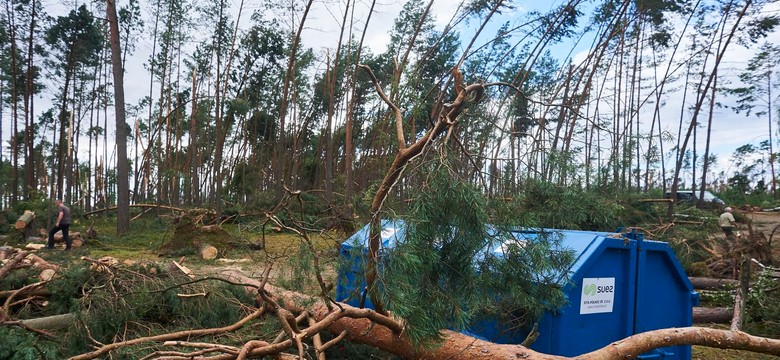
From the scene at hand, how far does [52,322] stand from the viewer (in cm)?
574

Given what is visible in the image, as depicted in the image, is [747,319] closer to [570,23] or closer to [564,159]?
[564,159]

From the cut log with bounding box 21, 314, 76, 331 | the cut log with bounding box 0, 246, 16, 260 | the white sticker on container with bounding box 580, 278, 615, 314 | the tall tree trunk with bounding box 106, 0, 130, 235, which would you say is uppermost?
the tall tree trunk with bounding box 106, 0, 130, 235

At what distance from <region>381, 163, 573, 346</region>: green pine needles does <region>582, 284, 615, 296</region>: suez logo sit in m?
0.34

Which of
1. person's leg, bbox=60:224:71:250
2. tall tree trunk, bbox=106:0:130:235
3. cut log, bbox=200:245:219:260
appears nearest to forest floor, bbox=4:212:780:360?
cut log, bbox=200:245:219:260

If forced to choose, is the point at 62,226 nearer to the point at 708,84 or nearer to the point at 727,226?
the point at 727,226

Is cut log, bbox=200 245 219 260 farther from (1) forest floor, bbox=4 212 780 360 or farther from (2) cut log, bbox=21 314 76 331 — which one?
(2) cut log, bbox=21 314 76 331

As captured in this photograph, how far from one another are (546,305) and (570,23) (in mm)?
15973

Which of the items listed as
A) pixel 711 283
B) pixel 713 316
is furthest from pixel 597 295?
pixel 711 283

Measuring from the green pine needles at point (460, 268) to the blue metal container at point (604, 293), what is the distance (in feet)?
0.41

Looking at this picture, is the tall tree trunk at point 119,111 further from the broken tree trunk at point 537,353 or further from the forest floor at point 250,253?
the broken tree trunk at point 537,353

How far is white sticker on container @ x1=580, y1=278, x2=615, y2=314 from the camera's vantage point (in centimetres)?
463

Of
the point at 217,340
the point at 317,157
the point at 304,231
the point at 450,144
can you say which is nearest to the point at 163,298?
the point at 217,340

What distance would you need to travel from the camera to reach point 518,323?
460 centimetres

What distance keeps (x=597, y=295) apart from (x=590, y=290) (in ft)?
0.37
